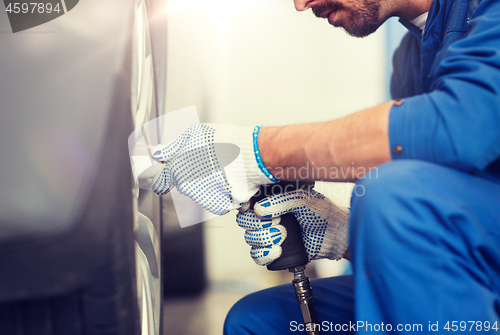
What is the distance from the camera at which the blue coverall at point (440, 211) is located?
0.31 m

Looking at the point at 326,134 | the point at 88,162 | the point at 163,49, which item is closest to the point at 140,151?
the point at 88,162

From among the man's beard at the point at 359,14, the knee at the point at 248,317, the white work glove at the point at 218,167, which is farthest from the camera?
the man's beard at the point at 359,14

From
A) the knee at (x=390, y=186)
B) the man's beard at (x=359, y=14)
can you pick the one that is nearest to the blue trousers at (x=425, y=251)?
the knee at (x=390, y=186)

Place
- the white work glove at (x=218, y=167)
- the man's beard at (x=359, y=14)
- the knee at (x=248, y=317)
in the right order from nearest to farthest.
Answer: the white work glove at (x=218, y=167) → the knee at (x=248, y=317) → the man's beard at (x=359, y=14)

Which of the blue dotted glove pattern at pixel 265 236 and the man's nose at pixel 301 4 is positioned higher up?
the man's nose at pixel 301 4

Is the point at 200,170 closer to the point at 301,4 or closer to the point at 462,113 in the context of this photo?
the point at 462,113

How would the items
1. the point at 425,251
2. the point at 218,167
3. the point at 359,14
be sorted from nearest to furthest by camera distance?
1. the point at 425,251
2. the point at 218,167
3. the point at 359,14

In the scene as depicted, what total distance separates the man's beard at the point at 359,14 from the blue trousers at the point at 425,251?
54cm

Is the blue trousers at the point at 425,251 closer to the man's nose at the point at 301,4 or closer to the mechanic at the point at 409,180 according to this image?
the mechanic at the point at 409,180

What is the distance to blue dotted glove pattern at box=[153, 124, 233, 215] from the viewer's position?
→ 0.49 m

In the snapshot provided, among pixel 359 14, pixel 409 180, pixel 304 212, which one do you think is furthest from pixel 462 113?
pixel 359 14

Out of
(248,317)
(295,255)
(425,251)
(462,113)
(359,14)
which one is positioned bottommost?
(248,317)

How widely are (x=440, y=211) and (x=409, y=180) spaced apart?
4 cm

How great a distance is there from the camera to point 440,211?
1.02 ft
